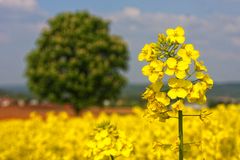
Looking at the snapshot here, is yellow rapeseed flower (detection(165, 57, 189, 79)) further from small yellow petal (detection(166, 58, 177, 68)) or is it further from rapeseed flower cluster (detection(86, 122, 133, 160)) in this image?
rapeseed flower cluster (detection(86, 122, 133, 160))

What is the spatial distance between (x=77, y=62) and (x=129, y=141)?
1431 inches

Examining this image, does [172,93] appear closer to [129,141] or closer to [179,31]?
[179,31]

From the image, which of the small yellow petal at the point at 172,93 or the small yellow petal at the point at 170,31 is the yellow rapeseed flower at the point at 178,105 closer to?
the small yellow petal at the point at 172,93

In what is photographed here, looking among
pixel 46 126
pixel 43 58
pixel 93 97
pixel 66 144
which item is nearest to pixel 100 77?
pixel 93 97

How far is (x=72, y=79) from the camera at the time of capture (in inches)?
1549

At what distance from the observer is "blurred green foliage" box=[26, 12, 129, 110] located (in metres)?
39.7

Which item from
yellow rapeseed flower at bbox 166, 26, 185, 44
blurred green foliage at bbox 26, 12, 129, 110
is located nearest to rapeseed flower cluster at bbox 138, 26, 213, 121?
yellow rapeseed flower at bbox 166, 26, 185, 44

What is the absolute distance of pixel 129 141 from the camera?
152 inches

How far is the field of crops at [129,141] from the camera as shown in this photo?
3799 millimetres

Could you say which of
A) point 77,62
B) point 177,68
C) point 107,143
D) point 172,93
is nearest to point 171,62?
point 177,68

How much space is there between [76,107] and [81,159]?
33.1 metres

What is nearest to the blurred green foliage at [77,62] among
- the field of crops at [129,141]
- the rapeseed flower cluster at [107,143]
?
the field of crops at [129,141]

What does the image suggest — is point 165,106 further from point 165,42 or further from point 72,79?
point 72,79

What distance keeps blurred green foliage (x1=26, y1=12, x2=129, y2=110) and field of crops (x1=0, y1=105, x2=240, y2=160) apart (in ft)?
83.2
